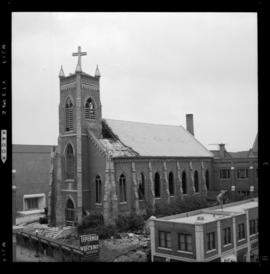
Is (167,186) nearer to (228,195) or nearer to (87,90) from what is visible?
(228,195)

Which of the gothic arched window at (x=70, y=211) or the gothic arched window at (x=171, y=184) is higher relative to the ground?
the gothic arched window at (x=171, y=184)

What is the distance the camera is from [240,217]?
40.3 ft

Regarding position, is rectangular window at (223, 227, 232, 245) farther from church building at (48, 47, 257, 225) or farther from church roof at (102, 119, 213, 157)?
church building at (48, 47, 257, 225)

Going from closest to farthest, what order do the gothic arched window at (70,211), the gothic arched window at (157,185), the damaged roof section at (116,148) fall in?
1. the damaged roof section at (116,148)
2. the gothic arched window at (70,211)
3. the gothic arched window at (157,185)

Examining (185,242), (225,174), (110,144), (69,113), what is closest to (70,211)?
(110,144)

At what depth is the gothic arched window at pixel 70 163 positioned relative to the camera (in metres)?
18.9

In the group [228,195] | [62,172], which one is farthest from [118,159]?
[228,195]

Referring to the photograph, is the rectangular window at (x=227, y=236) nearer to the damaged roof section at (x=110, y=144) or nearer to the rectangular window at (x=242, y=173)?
the damaged roof section at (x=110, y=144)

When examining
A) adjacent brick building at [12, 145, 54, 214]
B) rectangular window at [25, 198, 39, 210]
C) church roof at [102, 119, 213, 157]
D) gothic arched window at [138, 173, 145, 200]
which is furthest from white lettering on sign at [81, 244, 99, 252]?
gothic arched window at [138, 173, 145, 200]

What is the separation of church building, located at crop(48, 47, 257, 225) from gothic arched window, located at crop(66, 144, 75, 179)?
0.20 feet

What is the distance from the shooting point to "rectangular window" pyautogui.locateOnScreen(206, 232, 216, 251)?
10.3 m

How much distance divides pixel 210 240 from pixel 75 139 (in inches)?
430
